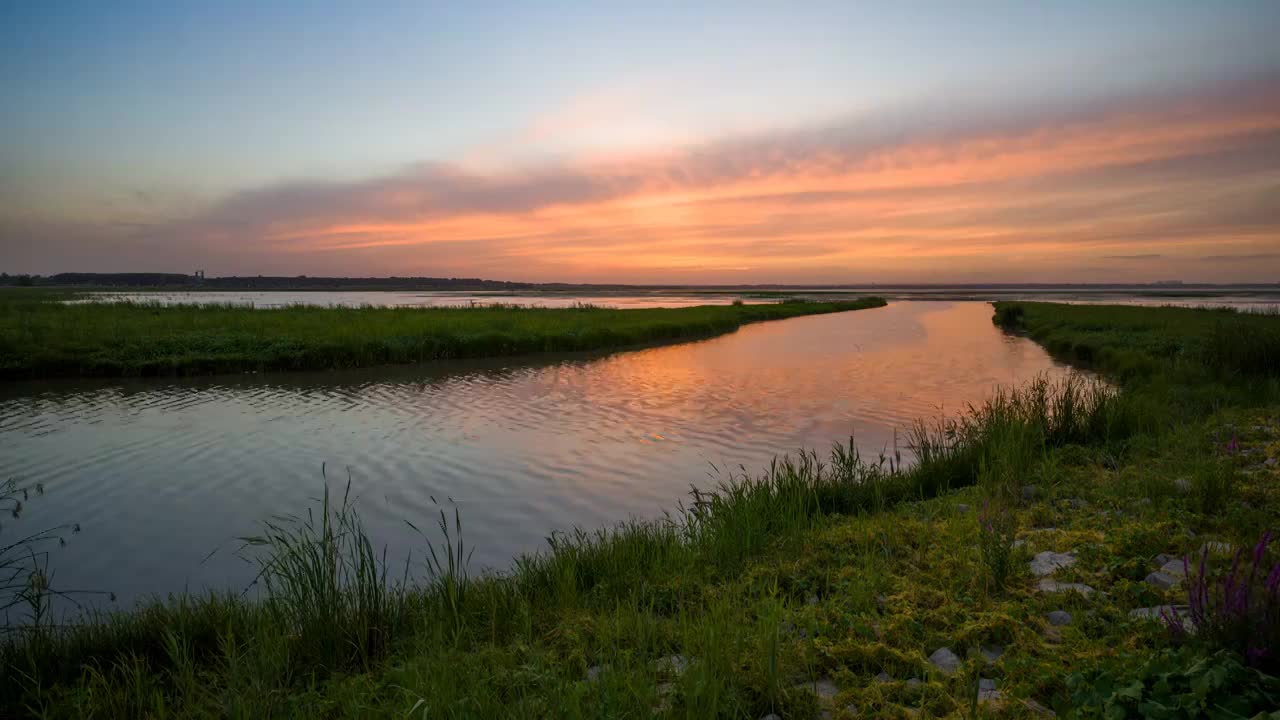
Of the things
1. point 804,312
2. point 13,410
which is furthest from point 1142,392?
point 804,312

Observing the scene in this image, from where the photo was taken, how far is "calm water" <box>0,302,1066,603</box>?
827cm

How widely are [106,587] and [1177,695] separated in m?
8.90

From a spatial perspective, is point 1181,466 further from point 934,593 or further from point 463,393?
point 463,393

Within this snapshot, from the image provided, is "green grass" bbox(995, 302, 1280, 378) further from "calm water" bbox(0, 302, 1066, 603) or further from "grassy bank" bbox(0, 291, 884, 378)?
"grassy bank" bbox(0, 291, 884, 378)

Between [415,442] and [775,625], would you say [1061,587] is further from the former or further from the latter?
[415,442]

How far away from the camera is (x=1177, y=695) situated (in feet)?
8.91

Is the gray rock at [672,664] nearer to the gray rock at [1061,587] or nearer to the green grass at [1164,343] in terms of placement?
the gray rock at [1061,587]

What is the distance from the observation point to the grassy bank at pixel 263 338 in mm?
19984

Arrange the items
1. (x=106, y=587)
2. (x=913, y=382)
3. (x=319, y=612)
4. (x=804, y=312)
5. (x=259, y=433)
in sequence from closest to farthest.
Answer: (x=319, y=612) < (x=106, y=587) < (x=259, y=433) < (x=913, y=382) < (x=804, y=312)

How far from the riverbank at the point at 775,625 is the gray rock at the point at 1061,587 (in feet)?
0.08

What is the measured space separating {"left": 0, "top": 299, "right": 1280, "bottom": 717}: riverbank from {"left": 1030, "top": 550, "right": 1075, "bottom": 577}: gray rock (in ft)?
0.08

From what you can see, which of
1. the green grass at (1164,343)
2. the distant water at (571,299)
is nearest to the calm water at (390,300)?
the distant water at (571,299)

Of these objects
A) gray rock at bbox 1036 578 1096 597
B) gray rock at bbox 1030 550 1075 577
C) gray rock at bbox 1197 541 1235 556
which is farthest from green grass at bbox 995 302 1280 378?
gray rock at bbox 1036 578 1096 597

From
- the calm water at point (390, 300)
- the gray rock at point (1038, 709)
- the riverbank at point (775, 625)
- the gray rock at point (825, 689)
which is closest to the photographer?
the gray rock at point (1038, 709)
